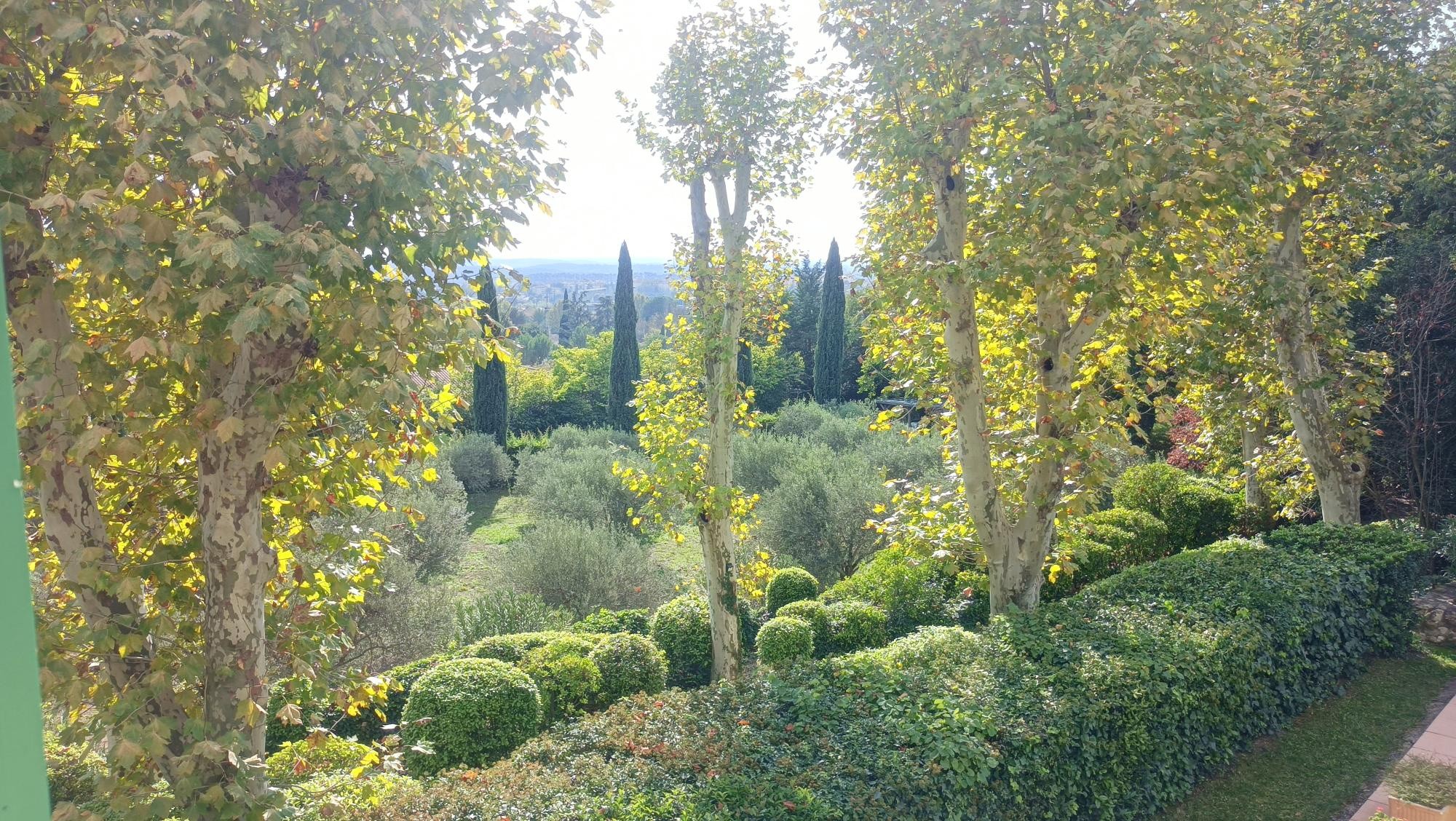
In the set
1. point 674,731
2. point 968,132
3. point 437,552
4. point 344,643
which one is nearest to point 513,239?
point 344,643

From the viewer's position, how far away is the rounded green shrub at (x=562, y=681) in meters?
6.89

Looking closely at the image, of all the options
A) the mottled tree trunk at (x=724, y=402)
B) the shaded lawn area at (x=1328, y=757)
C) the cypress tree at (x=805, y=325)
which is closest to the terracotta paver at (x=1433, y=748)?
the shaded lawn area at (x=1328, y=757)

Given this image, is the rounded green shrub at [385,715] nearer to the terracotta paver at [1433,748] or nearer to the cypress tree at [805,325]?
the terracotta paver at [1433,748]

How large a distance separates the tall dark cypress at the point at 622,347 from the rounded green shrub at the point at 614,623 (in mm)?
15273

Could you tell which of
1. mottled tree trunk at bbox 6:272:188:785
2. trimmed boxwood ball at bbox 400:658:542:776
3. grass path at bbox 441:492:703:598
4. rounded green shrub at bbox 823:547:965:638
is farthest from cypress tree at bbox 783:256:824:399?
mottled tree trunk at bbox 6:272:188:785

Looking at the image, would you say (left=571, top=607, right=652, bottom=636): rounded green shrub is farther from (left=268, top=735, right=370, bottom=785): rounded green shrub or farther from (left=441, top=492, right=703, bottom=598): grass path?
(left=268, top=735, right=370, bottom=785): rounded green shrub

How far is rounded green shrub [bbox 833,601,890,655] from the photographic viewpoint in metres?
7.92

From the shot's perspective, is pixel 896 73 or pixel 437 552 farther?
pixel 437 552

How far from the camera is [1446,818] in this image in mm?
3387

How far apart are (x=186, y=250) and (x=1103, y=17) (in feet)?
16.4

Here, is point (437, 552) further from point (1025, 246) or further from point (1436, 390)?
point (1436, 390)

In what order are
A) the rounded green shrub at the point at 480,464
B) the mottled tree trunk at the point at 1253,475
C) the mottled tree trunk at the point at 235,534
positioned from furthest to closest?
the rounded green shrub at the point at 480,464
the mottled tree trunk at the point at 1253,475
the mottled tree trunk at the point at 235,534

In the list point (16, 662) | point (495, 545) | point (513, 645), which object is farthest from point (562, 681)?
point (495, 545)

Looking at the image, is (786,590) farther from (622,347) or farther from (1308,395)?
(622,347)
